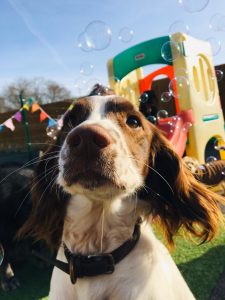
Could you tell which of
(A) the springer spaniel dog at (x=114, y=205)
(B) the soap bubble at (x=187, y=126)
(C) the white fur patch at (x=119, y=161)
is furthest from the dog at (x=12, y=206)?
(B) the soap bubble at (x=187, y=126)

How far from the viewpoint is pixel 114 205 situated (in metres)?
1.86

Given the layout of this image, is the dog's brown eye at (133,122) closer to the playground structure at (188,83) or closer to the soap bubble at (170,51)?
the playground structure at (188,83)

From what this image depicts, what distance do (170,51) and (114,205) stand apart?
17.3ft

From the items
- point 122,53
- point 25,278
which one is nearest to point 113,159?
point 25,278

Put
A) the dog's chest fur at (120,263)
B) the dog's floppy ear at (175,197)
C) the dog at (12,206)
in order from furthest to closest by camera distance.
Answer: the dog at (12,206) < the dog's floppy ear at (175,197) < the dog's chest fur at (120,263)

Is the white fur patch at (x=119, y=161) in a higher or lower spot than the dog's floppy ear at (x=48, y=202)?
higher

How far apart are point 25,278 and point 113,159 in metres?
3.03

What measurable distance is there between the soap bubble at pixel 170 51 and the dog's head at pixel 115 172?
15.5 ft

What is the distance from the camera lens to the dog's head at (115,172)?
4.65 ft

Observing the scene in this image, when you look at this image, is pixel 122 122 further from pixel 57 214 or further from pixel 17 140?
pixel 17 140

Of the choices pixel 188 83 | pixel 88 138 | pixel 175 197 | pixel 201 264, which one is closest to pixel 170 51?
pixel 188 83

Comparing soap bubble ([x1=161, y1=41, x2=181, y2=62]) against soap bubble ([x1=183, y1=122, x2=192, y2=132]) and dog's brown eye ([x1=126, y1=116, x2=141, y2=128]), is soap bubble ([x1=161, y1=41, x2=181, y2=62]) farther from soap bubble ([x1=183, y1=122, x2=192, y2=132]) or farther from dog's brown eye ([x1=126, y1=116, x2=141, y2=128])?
dog's brown eye ([x1=126, y1=116, x2=141, y2=128])

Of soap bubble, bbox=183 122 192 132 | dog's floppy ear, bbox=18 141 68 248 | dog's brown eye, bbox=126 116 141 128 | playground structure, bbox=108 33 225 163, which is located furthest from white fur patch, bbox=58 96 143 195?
soap bubble, bbox=183 122 192 132

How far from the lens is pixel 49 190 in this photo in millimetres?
2102
